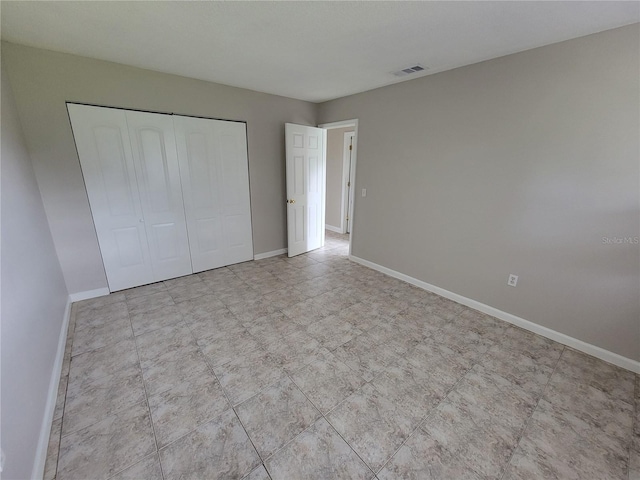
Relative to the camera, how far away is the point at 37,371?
1510mm

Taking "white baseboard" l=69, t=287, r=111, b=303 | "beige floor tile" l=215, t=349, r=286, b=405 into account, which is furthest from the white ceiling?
"beige floor tile" l=215, t=349, r=286, b=405

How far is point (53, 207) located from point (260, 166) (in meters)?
2.31

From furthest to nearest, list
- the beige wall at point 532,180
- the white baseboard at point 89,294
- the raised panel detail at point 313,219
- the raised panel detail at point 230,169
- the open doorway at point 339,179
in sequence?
1. the open doorway at point 339,179
2. the raised panel detail at point 313,219
3. the raised panel detail at point 230,169
4. the white baseboard at point 89,294
5. the beige wall at point 532,180

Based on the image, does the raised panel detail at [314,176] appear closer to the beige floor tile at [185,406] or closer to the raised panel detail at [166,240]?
the raised panel detail at [166,240]

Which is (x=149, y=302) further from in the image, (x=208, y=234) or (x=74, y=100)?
(x=74, y=100)

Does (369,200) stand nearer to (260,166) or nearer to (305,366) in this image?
(260,166)

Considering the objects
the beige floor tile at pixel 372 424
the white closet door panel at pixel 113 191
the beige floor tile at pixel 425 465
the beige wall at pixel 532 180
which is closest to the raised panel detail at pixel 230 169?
the white closet door panel at pixel 113 191

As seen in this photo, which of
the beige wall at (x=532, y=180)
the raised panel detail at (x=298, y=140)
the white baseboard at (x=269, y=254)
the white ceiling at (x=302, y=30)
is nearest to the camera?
the white ceiling at (x=302, y=30)

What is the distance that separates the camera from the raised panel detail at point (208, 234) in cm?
351

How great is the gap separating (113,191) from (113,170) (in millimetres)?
223

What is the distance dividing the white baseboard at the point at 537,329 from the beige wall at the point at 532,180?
0.05 m

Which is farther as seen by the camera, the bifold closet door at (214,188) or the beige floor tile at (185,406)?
the bifold closet door at (214,188)

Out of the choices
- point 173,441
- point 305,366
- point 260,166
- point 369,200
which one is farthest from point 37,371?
point 369,200

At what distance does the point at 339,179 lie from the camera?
566 cm
